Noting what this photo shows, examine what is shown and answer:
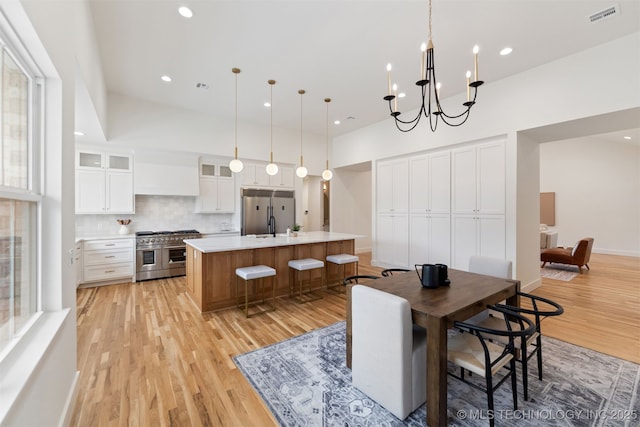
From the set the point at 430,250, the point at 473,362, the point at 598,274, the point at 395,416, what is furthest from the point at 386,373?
the point at 598,274

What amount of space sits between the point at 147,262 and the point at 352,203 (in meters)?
5.18

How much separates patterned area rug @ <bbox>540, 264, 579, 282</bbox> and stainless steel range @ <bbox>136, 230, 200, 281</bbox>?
7.12m

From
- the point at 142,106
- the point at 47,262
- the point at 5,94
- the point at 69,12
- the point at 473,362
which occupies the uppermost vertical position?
the point at 142,106

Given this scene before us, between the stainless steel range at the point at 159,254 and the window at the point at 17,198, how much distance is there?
374 centimetres

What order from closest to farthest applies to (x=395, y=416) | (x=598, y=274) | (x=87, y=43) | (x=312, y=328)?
(x=395, y=416)
(x=87, y=43)
(x=312, y=328)
(x=598, y=274)

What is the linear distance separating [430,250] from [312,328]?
122 inches

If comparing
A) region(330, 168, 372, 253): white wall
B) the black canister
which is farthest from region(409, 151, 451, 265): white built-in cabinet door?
the black canister

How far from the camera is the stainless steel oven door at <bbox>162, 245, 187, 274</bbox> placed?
505cm

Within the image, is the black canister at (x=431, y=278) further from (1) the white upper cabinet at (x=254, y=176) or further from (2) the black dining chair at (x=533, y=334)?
(1) the white upper cabinet at (x=254, y=176)

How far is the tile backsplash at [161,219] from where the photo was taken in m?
4.93

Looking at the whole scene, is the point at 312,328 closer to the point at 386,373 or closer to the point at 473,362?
the point at 386,373

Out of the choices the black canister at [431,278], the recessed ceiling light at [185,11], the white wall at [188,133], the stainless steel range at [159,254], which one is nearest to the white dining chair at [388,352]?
the black canister at [431,278]

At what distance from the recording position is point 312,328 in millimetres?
2984

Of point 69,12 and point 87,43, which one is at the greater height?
point 87,43
